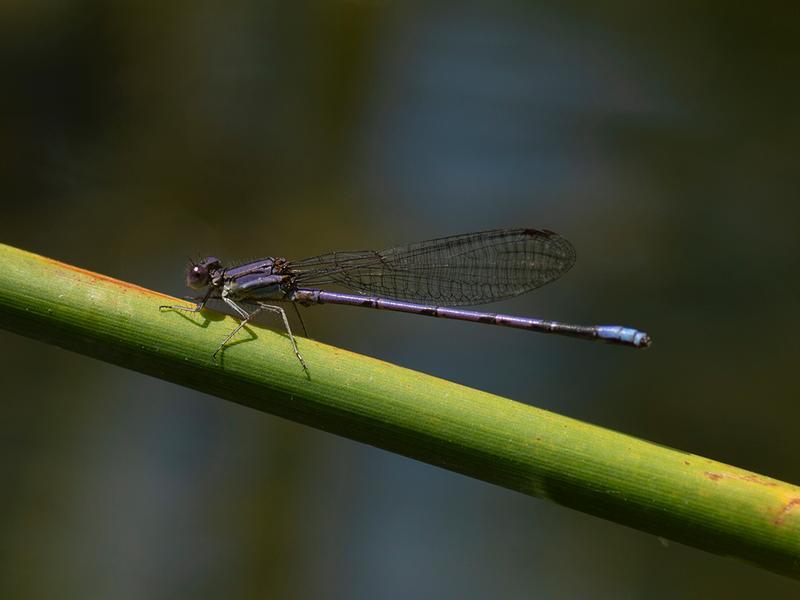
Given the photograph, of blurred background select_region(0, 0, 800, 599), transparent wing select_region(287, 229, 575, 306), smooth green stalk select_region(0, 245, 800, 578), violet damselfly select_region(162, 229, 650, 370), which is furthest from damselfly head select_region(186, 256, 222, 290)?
blurred background select_region(0, 0, 800, 599)

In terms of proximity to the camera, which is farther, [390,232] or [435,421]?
[390,232]

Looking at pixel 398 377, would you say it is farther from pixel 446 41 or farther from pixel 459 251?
pixel 446 41

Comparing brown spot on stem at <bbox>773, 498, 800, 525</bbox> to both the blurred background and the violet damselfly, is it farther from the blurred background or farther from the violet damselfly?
the blurred background

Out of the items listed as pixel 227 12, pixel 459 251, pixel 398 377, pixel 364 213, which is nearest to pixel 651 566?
pixel 459 251

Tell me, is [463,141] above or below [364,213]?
above

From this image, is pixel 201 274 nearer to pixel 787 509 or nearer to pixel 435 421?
pixel 435 421

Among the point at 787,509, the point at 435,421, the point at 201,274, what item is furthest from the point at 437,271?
the point at 787,509
